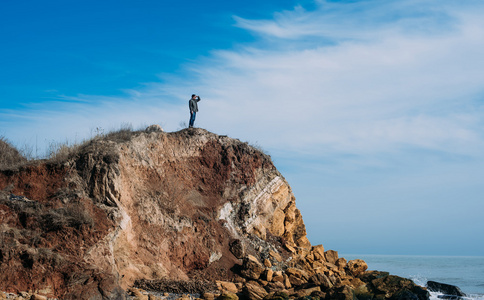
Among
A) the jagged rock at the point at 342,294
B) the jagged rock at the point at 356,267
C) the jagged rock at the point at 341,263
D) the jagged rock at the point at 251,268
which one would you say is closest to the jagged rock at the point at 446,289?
the jagged rock at the point at 356,267

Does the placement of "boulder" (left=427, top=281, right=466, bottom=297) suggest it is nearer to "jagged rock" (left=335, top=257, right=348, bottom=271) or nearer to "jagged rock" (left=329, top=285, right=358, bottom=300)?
"jagged rock" (left=335, top=257, right=348, bottom=271)

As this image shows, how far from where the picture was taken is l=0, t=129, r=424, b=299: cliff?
1445 cm

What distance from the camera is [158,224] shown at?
19.2 meters

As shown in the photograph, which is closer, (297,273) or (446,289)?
(297,273)

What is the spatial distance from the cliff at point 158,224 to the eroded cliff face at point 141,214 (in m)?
0.04

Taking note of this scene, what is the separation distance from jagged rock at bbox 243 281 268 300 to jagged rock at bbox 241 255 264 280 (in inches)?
55.7

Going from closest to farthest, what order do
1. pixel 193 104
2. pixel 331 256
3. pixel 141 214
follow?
pixel 141 214
pixel 193 104
pixel 331 256

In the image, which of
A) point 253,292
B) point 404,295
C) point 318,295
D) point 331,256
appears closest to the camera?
point 253,292

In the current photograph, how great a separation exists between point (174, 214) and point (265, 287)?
4896mm

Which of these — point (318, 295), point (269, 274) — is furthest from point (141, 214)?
point (318, 295)

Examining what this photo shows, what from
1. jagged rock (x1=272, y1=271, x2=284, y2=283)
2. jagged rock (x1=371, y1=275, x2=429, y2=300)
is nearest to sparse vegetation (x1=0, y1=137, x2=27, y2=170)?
jagged rock (x1=272, y1=271, x2=284, y2=283)

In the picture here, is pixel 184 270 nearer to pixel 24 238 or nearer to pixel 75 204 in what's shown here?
pixel 75 204

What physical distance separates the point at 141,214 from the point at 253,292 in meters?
5.53

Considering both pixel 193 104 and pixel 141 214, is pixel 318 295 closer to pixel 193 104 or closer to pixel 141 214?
pixel 141 214
